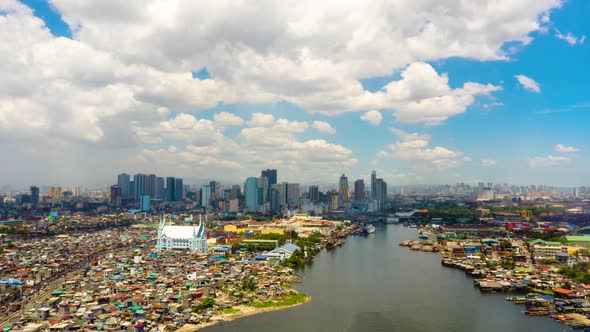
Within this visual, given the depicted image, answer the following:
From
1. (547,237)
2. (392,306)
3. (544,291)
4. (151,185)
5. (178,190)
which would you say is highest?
(151,185)

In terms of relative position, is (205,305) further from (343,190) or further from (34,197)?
(343,190)

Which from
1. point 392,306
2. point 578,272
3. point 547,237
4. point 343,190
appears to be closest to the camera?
point 392,306

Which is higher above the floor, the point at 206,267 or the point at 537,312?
the point at 206,267

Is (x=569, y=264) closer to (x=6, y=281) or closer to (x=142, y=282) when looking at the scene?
(x=142, y=282)

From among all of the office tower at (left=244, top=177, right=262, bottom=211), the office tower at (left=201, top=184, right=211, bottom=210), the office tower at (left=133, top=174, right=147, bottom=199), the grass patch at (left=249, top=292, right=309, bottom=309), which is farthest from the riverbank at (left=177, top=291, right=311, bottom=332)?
the office tower at (left=133, top=174, right=147, bottom=199)

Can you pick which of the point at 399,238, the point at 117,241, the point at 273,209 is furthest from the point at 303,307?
the point at 273,209

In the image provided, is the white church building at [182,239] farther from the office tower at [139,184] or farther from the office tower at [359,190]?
the office tower at [359,190]

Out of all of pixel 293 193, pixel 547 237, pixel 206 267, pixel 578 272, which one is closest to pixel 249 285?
pixel 206 267
